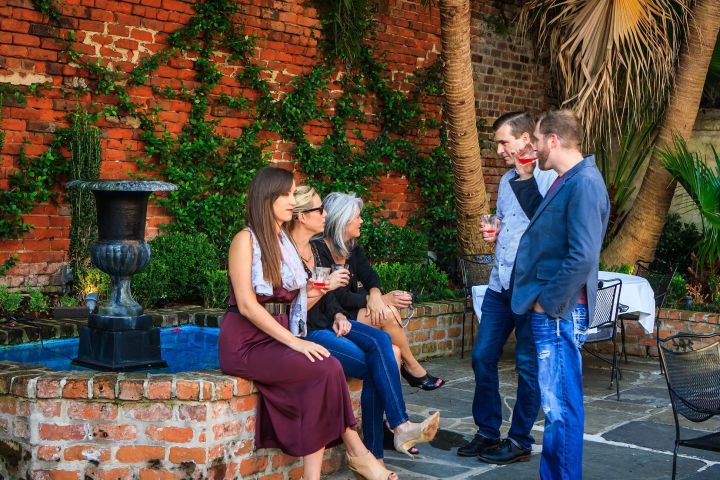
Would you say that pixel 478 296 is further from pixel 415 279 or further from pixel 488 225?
pixel 488 225

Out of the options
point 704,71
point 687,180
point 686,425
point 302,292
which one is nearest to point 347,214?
point 302,292

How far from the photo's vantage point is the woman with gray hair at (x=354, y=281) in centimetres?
507

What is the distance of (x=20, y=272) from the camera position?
672 centimetres

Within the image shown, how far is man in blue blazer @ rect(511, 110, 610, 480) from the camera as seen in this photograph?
4043 mm

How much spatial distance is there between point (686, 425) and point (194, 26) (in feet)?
15.7

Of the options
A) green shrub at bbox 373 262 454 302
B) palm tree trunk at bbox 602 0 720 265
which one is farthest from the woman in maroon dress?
palm tree trunk at bbox 602 0 720 265

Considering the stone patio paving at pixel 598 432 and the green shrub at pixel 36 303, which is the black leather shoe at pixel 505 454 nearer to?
the stone patio paving at pixel 598 432

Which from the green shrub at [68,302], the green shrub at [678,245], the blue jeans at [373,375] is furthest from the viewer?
the green shrub at [678,245]

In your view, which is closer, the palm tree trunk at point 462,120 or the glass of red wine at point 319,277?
the glass of red wine at point 319,277

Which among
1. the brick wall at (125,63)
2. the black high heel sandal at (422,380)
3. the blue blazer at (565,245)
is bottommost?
the black high heel sandal at (422,380)

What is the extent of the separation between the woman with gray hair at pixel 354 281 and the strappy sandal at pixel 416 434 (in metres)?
0.57

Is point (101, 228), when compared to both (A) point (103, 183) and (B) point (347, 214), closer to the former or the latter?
(A) point (103, 183)

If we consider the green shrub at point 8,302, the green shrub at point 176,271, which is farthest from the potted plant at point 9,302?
the green shrub at point 176,271

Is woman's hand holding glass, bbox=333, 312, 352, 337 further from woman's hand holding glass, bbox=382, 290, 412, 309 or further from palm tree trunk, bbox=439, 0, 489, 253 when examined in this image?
palm tree trunk, bbox=439, 0, 489, 253
